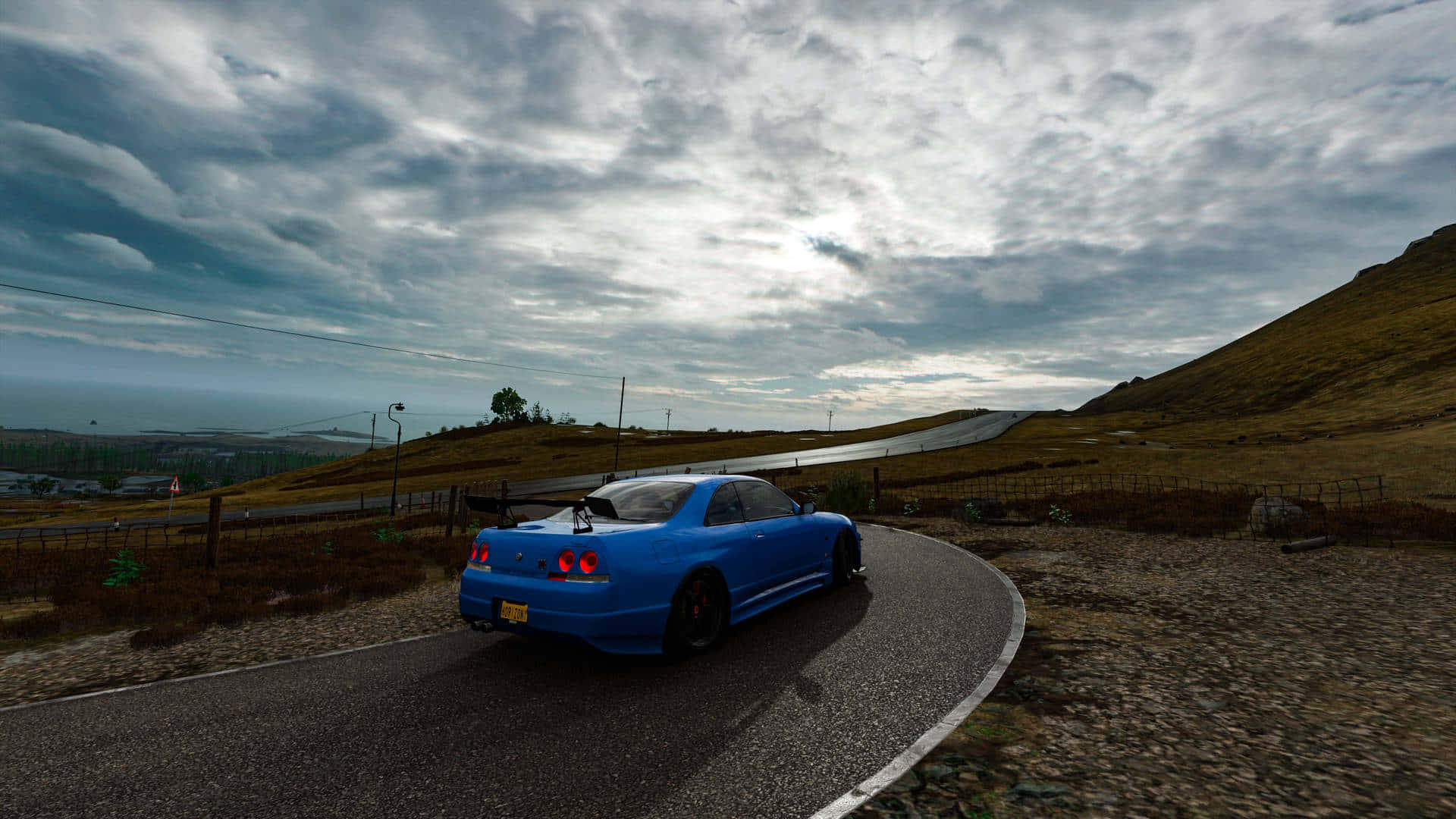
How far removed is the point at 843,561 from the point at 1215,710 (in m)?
4.52

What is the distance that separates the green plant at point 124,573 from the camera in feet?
33.8

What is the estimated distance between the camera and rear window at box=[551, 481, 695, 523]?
608cm

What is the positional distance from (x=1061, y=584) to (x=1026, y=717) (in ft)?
18.4

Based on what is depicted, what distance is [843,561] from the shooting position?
8.65 meters

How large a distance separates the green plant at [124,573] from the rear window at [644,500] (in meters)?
9.04

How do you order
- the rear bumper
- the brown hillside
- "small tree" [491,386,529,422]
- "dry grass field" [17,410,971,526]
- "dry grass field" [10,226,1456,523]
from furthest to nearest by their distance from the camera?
"small tree" [491,386,529,422], the brown hillside, "dry grass field" [17,410,971,526], "dry grass field" [10,226,1456,523], the rear bumper

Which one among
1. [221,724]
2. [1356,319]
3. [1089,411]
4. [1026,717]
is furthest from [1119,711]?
[1356,319]

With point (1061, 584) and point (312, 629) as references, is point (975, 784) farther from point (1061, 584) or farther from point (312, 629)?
point (312, 629)

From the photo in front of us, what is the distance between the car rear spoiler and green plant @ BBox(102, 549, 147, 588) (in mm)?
8690

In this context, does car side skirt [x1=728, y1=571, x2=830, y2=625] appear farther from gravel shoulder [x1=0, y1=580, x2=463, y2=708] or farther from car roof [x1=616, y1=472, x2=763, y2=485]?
gravel shoulder [x1=0, y1=580, x2=463, y2=708]

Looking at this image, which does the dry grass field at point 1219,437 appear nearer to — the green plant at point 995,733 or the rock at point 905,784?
the green plant at point 995,733

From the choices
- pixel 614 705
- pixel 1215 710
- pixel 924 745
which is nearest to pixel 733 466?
pixel 614 705

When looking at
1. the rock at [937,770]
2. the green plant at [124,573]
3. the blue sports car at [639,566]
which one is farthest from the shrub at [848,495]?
the rock at [937,770]

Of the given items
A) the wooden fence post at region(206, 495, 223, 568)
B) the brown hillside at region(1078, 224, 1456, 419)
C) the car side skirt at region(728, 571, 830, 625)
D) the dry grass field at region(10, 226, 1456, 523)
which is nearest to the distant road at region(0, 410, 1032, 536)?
the dry grass field at region(10, 226, 1456, 523)
